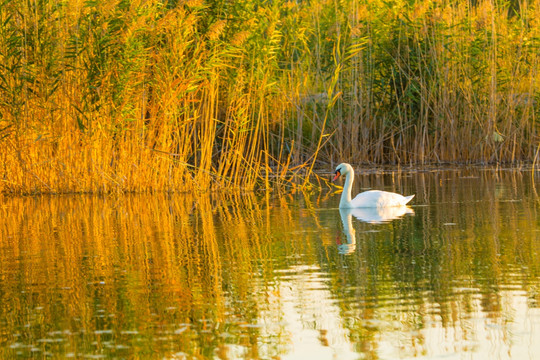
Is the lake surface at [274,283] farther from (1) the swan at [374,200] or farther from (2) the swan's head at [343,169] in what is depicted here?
(2) the swan's head at [343,169]

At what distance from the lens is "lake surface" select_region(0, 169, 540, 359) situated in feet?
13.7

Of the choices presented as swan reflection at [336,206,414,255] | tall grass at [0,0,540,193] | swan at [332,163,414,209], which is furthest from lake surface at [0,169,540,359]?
tall grass at [0,0,540,193]

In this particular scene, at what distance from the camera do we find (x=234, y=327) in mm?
4488

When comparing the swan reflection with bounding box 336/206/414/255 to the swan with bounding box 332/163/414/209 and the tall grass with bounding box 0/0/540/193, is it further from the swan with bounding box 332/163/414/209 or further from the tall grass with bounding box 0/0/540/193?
the tall grass with bounding box 0/0/540/193

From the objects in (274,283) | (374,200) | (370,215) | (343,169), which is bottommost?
(274,283)

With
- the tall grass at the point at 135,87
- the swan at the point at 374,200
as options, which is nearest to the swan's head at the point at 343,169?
the swan at the point at 374,200

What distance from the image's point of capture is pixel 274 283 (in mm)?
5574

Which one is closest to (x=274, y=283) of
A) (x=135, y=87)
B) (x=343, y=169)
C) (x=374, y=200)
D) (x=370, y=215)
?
(x=370, y=215)

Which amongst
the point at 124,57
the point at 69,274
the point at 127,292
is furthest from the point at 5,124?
the point at 127,292

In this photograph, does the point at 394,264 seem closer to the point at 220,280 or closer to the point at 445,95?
the point at 220,280

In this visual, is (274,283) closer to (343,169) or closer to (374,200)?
(374,200)

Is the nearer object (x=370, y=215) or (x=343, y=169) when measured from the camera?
(x=370, y=215)

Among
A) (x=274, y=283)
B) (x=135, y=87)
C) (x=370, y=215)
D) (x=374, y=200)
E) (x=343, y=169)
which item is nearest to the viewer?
(x=274, y=283)

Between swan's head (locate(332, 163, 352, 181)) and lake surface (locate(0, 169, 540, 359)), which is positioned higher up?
swan's head (locate(332, 163, 352, 181))
